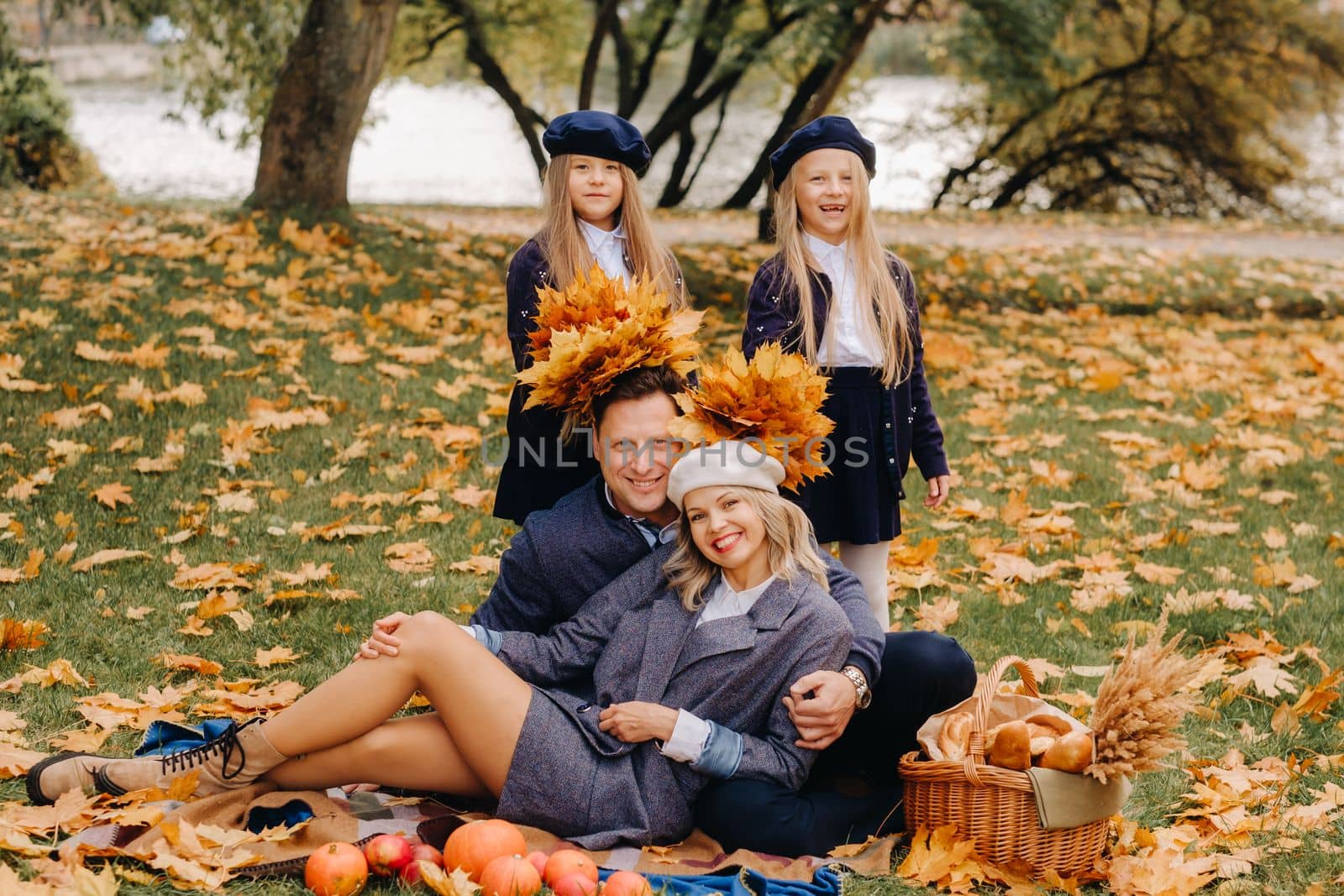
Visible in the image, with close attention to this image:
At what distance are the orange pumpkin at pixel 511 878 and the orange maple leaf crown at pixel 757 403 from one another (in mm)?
1053

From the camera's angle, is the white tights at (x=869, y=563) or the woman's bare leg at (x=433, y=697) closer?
the woman's bare leg at (x=433, y=697)

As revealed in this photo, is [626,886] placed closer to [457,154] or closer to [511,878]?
→ [511,878]

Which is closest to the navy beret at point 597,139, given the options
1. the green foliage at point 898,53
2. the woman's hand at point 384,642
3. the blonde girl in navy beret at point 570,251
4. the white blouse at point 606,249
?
the blonde girl in navy beret at point 570,251

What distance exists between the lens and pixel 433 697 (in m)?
3.01

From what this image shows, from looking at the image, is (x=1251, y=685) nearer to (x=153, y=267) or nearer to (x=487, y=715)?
(x=487, y=715)

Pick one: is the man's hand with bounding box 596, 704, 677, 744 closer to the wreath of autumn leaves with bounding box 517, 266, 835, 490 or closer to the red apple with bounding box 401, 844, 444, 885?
the red apple with bounding box 401, 844, 444, 885

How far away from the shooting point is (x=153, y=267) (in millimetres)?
8555

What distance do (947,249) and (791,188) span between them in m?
8.49

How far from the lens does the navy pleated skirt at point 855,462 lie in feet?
12.5

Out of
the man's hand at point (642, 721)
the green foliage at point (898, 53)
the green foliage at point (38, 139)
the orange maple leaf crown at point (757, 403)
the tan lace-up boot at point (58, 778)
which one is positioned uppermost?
the green foliage at point (898, 53)

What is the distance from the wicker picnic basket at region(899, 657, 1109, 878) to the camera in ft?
9.48

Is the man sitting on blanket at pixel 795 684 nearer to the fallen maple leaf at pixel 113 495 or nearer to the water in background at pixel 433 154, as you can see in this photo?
the fallen maple leaf at pixel 113 495

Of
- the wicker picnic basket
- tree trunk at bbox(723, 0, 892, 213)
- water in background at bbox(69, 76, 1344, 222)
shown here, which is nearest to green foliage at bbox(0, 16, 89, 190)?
water in background at bbox(69, 76, 1344, 222)

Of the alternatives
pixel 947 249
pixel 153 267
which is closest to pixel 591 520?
pixel 153 267
